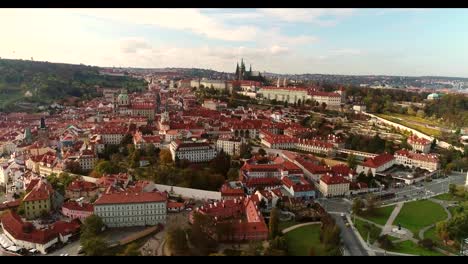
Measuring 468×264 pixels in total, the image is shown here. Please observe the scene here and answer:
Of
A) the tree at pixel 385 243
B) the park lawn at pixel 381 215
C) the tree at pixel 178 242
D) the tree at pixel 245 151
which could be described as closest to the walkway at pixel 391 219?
the park lawn at pixel 381 215

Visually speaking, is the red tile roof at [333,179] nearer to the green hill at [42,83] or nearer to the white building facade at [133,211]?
the white building facade at [133,211]

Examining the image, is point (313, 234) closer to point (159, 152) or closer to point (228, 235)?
point (228, 235)

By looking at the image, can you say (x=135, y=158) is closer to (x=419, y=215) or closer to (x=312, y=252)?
(x=312, y=252)

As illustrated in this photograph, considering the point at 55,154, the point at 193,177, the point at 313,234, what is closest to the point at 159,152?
the point at 193,177

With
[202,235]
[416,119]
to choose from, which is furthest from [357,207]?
[416,119]

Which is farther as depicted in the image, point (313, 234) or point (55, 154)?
point (55, 154)

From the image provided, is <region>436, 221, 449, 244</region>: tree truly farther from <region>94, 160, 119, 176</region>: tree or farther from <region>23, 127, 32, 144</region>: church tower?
<region>23, 127, 32, 144</region>: church tower
